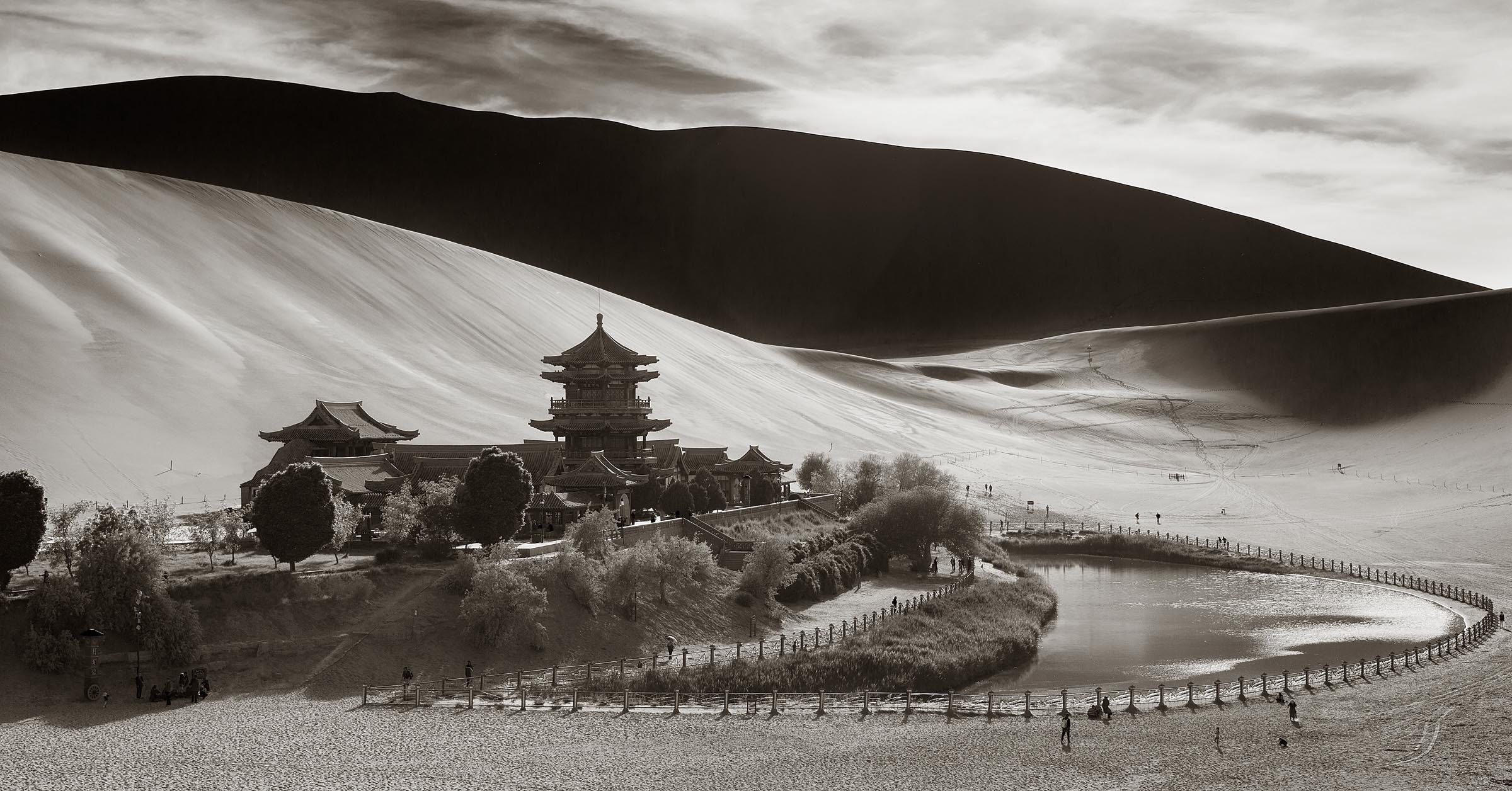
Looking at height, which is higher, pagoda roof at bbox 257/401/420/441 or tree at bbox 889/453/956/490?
pagoda roof at bbox 257/401/420/441

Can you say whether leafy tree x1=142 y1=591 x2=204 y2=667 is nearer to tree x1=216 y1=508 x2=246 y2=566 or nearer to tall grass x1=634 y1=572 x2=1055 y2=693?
tree x1=216 y1=508 x2=246 y2=566

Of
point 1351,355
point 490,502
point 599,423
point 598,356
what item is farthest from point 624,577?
point 1351,355

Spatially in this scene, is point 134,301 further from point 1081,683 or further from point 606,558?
point 1081,683

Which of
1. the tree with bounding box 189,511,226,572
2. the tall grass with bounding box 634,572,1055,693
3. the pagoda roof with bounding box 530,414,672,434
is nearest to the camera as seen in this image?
the tall grass with bounding box 634,572,1055,693

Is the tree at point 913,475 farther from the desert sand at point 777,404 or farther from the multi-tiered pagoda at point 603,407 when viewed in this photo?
the multi-tiered pagoda at point 603,407

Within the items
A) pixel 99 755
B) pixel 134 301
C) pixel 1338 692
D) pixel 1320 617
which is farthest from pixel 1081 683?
pixel 134 301

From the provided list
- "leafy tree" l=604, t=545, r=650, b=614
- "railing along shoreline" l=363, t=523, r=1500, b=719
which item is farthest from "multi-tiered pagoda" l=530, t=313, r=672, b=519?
"railing along shoreline" l=363, t=523, r=1500, b=719
